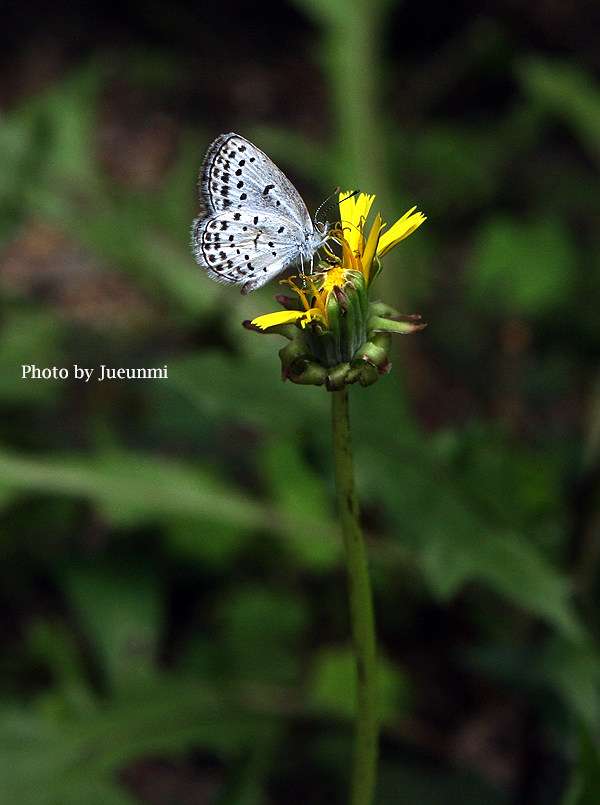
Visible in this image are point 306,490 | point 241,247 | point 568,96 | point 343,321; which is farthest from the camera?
point 568,96

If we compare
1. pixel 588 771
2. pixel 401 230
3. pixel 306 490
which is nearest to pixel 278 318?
pixel 401 230

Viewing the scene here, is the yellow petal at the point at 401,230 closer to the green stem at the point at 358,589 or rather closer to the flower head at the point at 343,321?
the flower head at the point at 343,321

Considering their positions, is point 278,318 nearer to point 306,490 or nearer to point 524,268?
point 306,490

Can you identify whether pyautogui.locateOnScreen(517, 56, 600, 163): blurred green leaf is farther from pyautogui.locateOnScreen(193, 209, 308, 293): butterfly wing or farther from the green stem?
the green stem

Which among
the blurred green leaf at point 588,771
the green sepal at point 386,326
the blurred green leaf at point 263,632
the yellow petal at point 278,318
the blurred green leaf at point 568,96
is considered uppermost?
the blurred green leaf at point 568,96

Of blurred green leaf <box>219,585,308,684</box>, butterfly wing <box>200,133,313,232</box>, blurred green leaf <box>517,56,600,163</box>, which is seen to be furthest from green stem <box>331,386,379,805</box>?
blurred green leaf <box>517,56,600,163</box>

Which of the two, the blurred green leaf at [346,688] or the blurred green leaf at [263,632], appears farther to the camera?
the blurred green leaf at [263,632]

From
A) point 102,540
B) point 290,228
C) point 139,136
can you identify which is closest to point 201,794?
point 102,540

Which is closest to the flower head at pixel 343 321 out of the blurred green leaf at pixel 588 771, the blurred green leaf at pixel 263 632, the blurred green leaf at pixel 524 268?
the blurred green leaf at pixel 588 771
